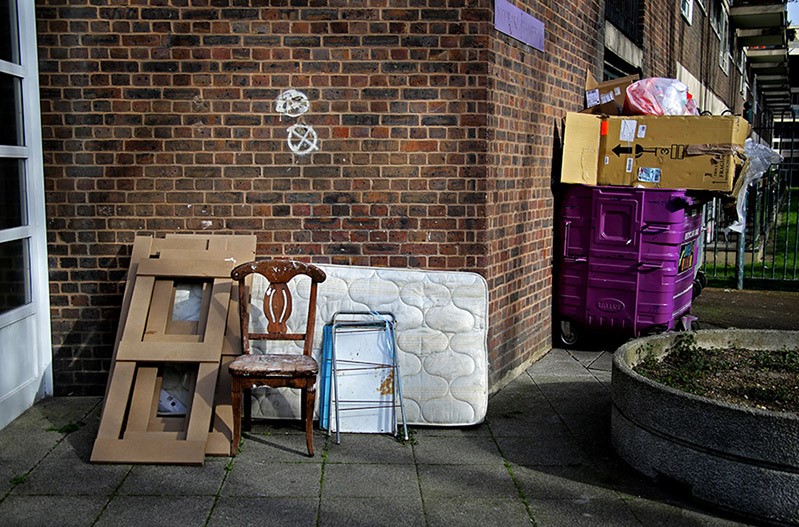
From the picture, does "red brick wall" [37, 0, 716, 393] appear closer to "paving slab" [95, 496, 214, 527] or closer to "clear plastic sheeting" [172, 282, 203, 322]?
"clear plastic sheeting" [172, 282, 203, 322]

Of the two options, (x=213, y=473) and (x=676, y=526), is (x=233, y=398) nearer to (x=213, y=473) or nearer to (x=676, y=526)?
(x=213, y=473)

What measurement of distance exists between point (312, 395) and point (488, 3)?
2.97 metres

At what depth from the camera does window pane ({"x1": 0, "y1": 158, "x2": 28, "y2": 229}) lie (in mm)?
5484

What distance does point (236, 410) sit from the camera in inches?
195

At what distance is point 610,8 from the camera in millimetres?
9773

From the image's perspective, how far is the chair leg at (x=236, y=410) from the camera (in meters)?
4.84

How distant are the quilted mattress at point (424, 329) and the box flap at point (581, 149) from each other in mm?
2187

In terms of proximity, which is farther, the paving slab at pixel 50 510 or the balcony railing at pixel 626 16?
the balcony railing at pixel 626 16

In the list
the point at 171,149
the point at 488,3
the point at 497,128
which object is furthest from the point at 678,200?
the point at 171,149

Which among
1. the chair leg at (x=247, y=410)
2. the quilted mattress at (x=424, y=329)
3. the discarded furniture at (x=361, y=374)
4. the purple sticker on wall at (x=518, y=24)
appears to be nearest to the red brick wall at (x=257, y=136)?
the purple sticker on wall at (x=518, y=24)

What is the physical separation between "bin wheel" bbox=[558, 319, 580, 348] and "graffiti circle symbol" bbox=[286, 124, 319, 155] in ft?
10.8

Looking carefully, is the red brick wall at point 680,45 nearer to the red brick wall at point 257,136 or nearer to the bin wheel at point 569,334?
the bin wheel at point 569,334

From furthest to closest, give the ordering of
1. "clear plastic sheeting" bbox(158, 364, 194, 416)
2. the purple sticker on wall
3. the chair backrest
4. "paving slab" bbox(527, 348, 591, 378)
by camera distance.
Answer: "paving slab" bbox(527, 348, 591, 378) → the purple sticker on wall → "clear plastic sheeting" bbox(158, 364, 194, 416) → the chair backrest

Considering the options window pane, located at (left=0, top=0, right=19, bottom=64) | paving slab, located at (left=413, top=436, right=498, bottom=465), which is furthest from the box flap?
window pane, located at (left=0, top=0, right=19, bottom=64)
